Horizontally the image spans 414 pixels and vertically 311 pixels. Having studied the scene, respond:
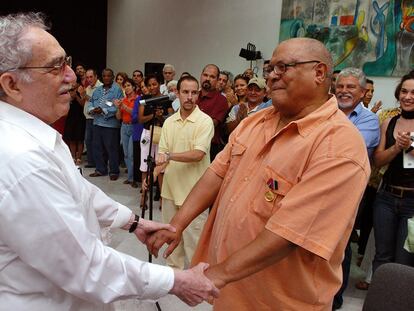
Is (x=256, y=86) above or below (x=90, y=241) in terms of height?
above

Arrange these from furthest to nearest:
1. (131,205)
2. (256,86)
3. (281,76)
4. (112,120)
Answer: (112,120) < (131,205) < (256,86) < (281,76)

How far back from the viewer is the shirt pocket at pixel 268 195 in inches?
50.1

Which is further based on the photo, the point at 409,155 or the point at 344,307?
the point at 344,307

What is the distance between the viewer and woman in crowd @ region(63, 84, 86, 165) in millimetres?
6496

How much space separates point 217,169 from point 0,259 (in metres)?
0.89

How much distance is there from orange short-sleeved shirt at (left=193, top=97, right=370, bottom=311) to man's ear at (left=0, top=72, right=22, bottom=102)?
77 cm

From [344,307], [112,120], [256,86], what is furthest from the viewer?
[112,120]

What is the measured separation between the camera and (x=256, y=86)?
11.7 ft

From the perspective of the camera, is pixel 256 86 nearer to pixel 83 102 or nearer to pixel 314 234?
pixel 314 234

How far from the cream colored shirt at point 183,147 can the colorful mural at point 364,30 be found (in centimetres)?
354

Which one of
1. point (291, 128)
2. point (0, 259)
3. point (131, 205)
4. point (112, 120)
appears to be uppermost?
point (291, 128)

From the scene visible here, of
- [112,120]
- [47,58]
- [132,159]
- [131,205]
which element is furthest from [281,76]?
[112,120]

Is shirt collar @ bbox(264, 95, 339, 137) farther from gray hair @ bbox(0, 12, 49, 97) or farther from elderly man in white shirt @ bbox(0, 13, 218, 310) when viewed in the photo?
gray hair @ bbox(0, 12, 49, 97)

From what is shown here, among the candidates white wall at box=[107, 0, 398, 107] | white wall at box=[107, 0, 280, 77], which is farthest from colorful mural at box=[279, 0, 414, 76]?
white wall at box=[107, 0, 280, 77]
